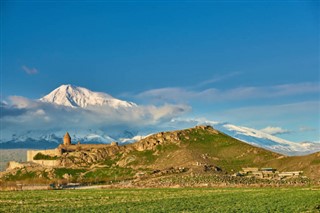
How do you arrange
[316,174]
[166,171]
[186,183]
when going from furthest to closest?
[166,171]
[316,174]
[186,183]

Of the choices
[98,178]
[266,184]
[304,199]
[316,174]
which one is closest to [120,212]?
[304,199]

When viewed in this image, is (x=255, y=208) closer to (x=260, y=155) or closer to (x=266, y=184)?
(x=266, y=184)

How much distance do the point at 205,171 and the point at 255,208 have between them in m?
103

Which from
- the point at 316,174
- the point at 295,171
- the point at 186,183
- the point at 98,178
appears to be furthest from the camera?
the point at 98,178

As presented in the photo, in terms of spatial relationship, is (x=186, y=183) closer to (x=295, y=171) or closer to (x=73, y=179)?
(x=295, y=171)

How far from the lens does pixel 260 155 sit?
7785 inches

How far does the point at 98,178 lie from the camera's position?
195m

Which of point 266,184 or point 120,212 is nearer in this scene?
point 120,212

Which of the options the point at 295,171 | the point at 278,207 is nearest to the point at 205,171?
the point at 295,171

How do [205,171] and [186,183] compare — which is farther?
[205,171]

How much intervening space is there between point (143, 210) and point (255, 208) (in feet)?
42.6

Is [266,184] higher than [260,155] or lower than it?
lower

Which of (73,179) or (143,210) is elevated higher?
(73,179)

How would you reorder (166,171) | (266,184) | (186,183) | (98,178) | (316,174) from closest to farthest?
(266,184)
(186,183)
(316,174)
(166,171)
(98,178)
